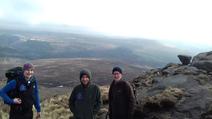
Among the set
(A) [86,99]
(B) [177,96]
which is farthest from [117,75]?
(B) [177,96]

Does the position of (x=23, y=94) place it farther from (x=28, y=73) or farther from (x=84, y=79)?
(x=84, y=79)

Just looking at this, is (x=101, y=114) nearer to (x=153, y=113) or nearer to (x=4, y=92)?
(x=153, y=113)

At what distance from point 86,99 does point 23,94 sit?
5.43ft

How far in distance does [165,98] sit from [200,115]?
6.10ft

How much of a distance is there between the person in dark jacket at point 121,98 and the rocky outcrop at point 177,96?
3637 mm

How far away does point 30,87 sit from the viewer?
1093 cm

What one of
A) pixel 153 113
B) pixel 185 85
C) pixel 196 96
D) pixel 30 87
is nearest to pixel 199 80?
pixel 185 85

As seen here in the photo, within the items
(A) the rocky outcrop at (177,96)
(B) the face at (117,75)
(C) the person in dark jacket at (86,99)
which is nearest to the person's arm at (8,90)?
(C) the person in dark jacket at (86,99)

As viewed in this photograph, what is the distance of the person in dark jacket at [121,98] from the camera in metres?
12.5

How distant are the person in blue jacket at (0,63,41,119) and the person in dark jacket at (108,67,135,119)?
2660 millimetres

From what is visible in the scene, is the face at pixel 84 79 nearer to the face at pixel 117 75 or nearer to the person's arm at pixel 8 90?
the face at pixel 117 75

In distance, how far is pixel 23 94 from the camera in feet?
35.6

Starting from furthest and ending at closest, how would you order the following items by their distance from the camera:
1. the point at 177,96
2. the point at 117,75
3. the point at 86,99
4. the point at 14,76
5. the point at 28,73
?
the point at 177,96, the point at 117,75, the point at 86,99, the point at 14,76, the point at 28,73

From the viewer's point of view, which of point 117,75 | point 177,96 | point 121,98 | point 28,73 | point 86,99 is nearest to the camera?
point 28,73
